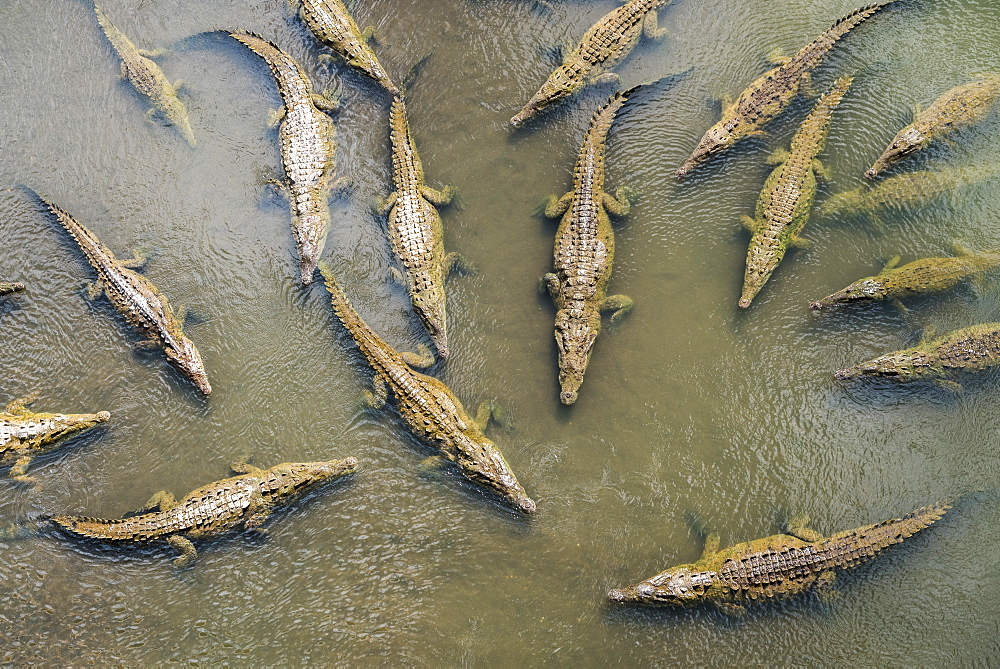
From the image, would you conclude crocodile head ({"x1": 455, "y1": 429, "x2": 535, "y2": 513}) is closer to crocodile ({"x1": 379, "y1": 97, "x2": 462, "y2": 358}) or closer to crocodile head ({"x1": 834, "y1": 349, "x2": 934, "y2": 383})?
crocodile ({"x1": 379, "y1": 97, "x2": 462, "y2": 358})

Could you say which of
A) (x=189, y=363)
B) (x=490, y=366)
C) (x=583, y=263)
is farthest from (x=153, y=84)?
(x=583, y=263)

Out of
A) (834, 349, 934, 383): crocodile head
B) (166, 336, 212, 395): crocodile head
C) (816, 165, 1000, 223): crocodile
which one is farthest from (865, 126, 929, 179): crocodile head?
(166, 336, 212, 395): crocodile head

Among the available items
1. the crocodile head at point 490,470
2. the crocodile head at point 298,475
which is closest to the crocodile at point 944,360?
the crocodile head at point 490,470

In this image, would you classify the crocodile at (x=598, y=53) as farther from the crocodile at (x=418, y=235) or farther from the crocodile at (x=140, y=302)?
the crocodile at (x=140, y=302)

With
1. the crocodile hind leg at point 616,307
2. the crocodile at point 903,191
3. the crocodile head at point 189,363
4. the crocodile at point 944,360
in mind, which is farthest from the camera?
the crocodile at point 903,191

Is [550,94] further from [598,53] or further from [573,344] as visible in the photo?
[573,344]

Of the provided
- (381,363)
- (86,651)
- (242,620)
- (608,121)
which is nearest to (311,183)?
(381,363)
